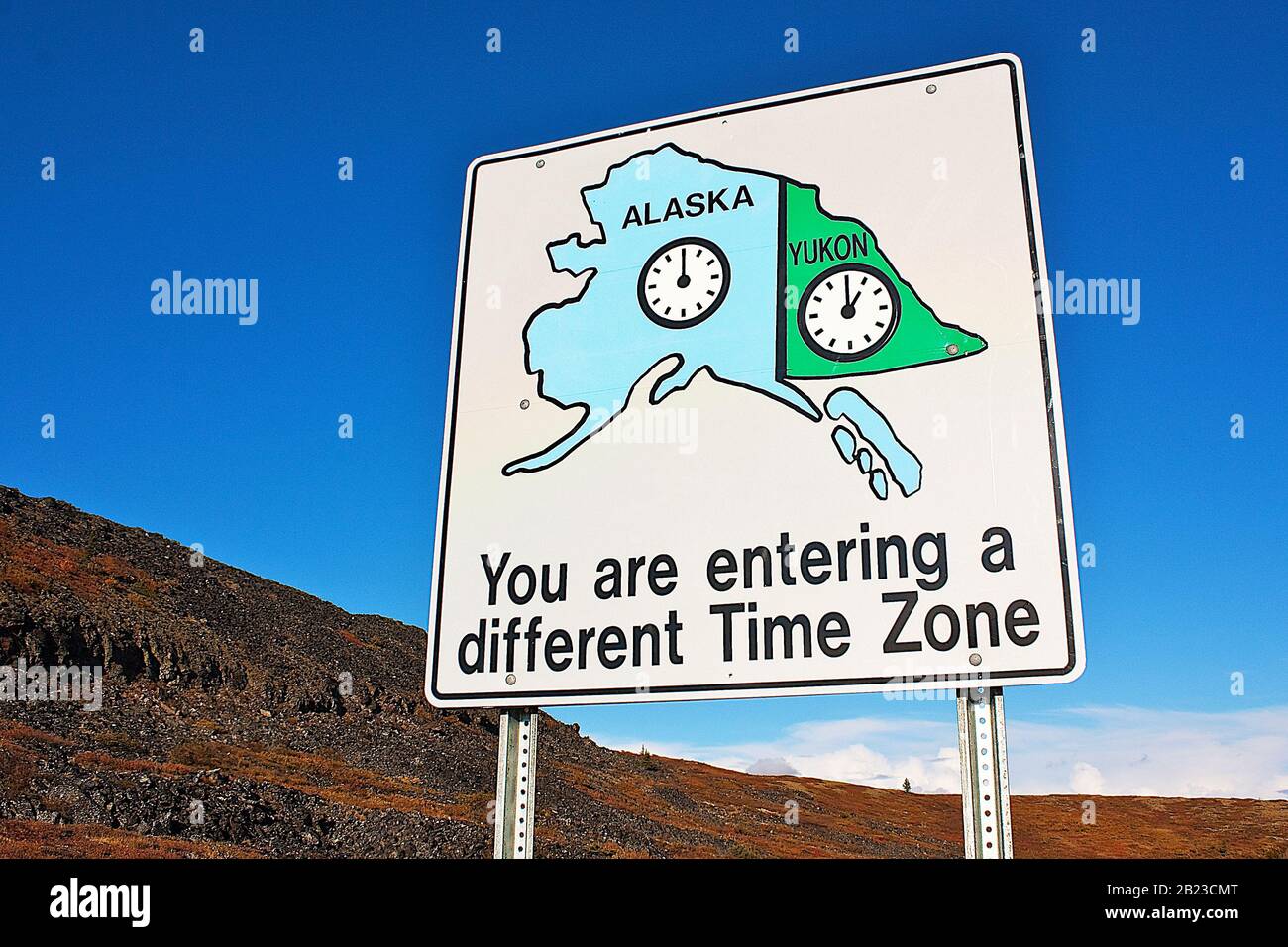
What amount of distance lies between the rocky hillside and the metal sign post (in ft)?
49.8

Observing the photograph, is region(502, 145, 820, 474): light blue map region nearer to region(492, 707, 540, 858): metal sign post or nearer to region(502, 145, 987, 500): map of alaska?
region(502, 145, 987, 500): map of alaska

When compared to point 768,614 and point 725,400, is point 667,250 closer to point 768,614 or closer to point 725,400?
point 725,400

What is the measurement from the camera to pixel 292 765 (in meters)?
26.9

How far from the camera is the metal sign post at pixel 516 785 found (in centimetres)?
321

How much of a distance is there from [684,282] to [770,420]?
62 cm

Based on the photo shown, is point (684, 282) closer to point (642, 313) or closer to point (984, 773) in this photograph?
point (642, 313)

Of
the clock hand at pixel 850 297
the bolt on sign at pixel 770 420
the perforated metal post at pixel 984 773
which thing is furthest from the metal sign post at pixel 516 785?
the clock hand at pixel 850 297

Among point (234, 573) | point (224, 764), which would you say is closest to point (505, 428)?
point (224, 764)

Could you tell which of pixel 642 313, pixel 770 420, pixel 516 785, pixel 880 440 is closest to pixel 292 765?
pixel 516 785

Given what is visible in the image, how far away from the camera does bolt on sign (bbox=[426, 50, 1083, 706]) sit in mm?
2947

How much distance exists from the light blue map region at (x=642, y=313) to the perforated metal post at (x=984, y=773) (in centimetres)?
100

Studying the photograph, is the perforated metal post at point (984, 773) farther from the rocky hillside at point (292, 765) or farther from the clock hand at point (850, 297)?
the rocky hillside at point (292, 765)

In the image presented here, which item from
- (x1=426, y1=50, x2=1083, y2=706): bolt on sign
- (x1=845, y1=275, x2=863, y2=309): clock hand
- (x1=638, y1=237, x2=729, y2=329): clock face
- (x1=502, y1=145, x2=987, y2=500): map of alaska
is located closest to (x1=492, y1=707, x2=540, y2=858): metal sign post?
(x1=426, y1=50, x2=1083, y2=706): bolt on sign
